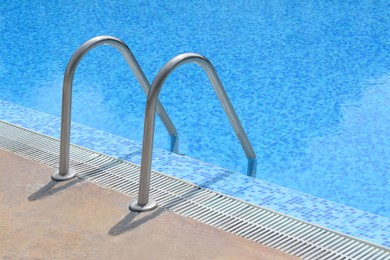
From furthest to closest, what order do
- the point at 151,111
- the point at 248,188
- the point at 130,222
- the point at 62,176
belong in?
the point at 248,188 → the point at 62,176 → the point at 130,222 → the point at 151,111

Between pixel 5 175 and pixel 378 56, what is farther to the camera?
pixel 378 56

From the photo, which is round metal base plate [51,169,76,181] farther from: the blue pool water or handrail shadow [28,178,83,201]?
the blue pool water

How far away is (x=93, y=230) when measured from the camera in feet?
11.4

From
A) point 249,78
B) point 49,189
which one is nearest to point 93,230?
point 49,189

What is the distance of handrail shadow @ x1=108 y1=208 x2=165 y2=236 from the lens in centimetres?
348

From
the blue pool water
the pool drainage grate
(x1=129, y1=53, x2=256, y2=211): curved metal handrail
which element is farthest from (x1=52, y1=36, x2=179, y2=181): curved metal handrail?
the blue pool water

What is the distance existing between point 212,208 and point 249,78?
3.39 metres

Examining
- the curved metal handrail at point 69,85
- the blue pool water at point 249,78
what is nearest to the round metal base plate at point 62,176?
the curved metal handrail at point 69,85

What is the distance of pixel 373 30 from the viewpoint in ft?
27.5

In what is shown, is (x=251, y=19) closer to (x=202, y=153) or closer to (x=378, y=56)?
(x=378, y=56)

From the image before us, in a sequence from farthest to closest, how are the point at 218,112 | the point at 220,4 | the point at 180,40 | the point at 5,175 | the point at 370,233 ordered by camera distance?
the point at 220,4
the point at 180,40
the point at 218,112
the point at 5,175
the point at 370,233

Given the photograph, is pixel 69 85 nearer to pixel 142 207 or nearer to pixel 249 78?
pixel 142 207

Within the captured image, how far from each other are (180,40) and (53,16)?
1997 mm

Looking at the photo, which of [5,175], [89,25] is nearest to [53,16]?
[89,25]
